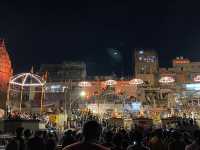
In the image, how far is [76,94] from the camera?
64.6 metres

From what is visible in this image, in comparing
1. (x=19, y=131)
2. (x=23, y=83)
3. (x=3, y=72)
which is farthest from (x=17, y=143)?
(x=3, y=72)

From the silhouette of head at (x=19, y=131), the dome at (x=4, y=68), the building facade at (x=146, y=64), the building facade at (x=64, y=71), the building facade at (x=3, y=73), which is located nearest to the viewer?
the silhouette of head at (x=19, y=131)

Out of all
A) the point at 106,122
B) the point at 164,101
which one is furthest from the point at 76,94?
the point at 106,122

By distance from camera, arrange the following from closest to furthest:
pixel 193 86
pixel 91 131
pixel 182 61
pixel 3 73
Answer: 1. pixel 91 131
2. pixel 3 73
3. pixel 193 86
4. pixel 182 61

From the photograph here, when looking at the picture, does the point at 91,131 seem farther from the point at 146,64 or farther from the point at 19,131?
the point at 146,64

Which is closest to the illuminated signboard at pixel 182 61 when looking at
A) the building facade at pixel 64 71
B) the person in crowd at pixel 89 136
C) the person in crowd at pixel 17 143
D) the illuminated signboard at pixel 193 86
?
the illuminated signboard at pixel 193 86

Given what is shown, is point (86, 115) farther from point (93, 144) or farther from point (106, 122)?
point (93, 144)

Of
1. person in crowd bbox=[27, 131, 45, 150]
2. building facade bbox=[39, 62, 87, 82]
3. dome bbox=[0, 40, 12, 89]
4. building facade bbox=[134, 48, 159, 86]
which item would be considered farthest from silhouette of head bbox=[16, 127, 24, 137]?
building facade bbox=[134, 48, 159, 86]

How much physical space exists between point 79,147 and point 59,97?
5843 centimetres

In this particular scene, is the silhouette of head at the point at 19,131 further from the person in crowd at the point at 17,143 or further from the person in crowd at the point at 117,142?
the person in crowd at the point at 117,142

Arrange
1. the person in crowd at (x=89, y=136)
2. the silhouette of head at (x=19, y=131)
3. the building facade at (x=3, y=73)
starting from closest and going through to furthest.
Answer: the person in crowd at (x=89, y=136)
the silhouette of head at (x=19, y=131)
the building facade at (x=3, y=73)

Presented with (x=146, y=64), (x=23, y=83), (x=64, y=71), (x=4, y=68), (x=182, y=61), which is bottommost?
(x=23, y=83)

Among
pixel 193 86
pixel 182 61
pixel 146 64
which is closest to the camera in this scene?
pixel 193 86

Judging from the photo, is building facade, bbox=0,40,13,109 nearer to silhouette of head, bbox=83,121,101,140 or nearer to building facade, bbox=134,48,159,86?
building facade, bbox=134,48,159,86
